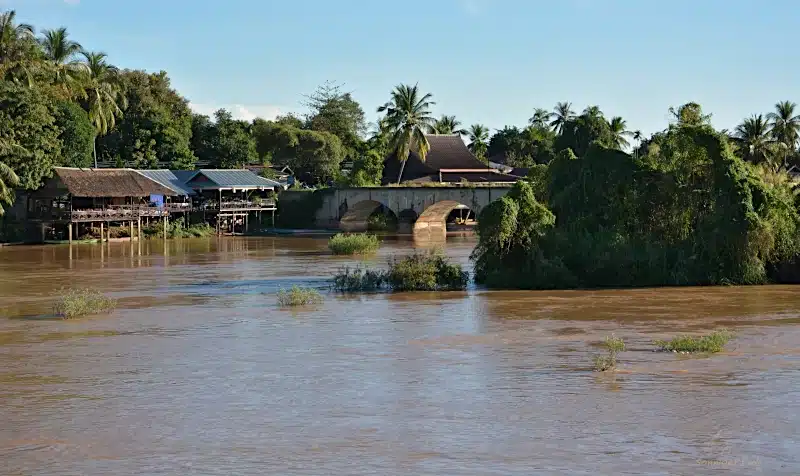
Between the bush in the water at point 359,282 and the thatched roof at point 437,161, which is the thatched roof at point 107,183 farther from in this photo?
the bush in the water at point 359,282

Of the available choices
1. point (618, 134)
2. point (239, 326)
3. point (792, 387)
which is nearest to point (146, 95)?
point (618, 134)

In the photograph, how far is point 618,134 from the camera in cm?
7700

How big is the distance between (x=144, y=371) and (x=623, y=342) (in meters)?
8.80

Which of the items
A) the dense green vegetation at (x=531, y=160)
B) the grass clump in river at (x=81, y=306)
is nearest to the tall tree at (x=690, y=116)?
the dense green vegetation at (x=531, y=160)

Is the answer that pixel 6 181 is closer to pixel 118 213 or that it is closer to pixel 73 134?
pixel 118 213

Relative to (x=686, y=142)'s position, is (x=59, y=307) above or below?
below

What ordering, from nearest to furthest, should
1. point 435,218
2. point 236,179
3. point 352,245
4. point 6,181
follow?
point 352,245 < point 6,181 < point 236,179 < point 435,218

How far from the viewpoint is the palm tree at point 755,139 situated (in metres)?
60.8

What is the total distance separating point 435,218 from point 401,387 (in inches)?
2034

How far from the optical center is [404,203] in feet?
211

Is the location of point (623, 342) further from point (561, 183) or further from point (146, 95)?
point (146, 95)

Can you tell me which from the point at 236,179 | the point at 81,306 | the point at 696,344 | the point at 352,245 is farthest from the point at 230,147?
the point at 696,344

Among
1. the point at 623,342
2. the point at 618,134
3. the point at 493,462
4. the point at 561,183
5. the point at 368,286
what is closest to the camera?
the point at 493,462

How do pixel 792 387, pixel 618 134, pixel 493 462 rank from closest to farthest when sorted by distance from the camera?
pixel 493 462, pixel 792 387, pixel 618 134
